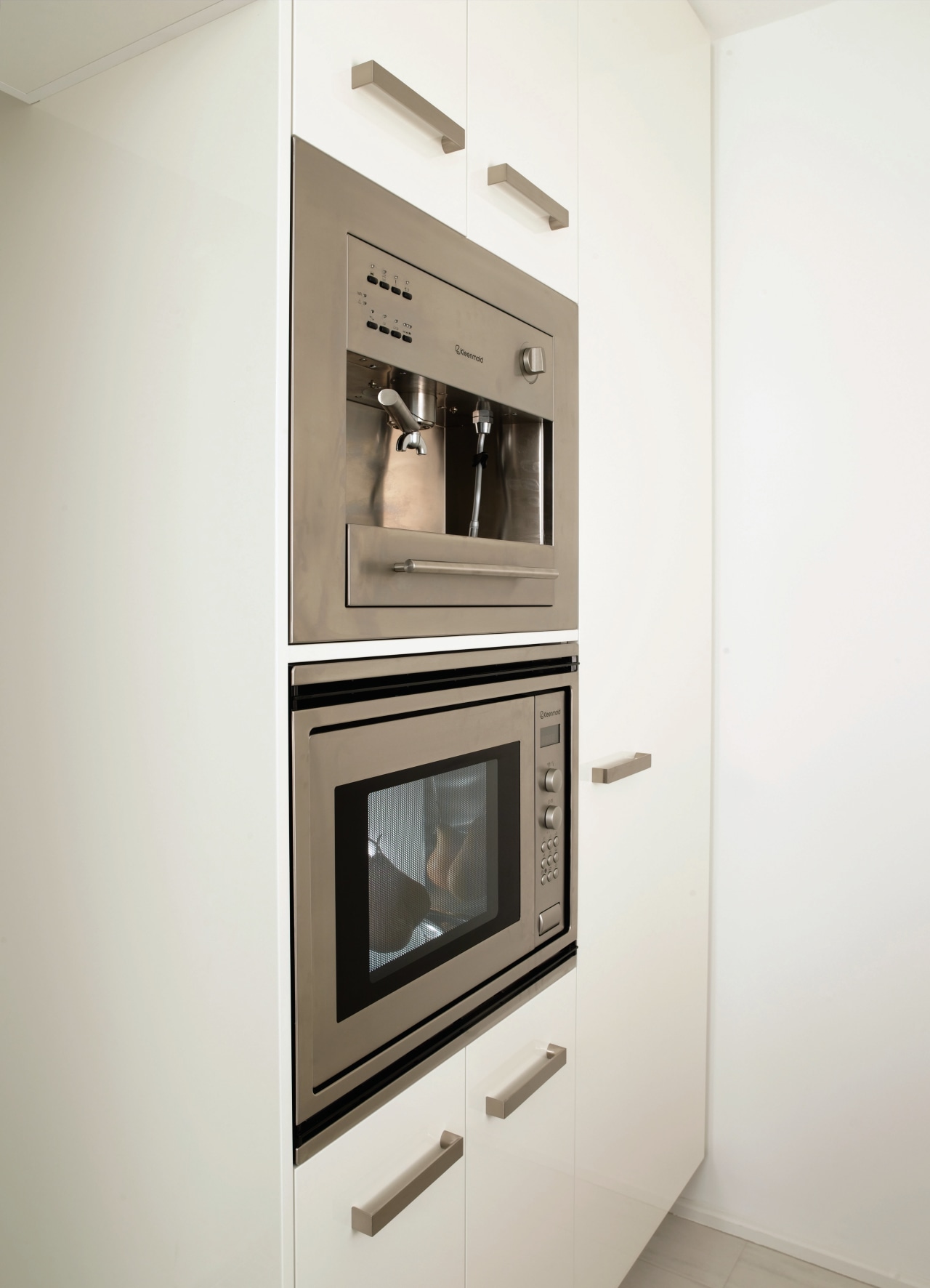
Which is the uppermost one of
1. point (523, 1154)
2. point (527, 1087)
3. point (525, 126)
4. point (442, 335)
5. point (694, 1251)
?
point (525, 126)

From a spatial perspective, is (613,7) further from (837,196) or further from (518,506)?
(518,506)

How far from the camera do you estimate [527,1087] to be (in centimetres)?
117

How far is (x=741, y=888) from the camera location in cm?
192

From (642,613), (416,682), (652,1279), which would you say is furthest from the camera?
(652,1279)

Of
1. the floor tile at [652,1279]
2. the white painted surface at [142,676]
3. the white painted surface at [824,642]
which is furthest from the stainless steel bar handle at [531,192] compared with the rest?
the floor tile at [652,1279]

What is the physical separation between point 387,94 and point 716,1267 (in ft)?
7.07

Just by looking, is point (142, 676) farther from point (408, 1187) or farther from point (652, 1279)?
point (652, 1279)

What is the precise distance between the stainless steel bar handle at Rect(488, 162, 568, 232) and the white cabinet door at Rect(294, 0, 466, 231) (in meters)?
0.06

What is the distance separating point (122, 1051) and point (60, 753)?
33 cm

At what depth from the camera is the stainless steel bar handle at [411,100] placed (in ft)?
2.82

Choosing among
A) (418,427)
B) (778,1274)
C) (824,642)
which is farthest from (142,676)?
(778,1274)

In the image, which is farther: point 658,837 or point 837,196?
point 837,196

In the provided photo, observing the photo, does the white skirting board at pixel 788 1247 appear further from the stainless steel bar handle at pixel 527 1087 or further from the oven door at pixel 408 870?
the oven door at pixel 408 870

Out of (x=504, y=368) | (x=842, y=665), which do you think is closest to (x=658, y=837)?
(x=842, y=665)
